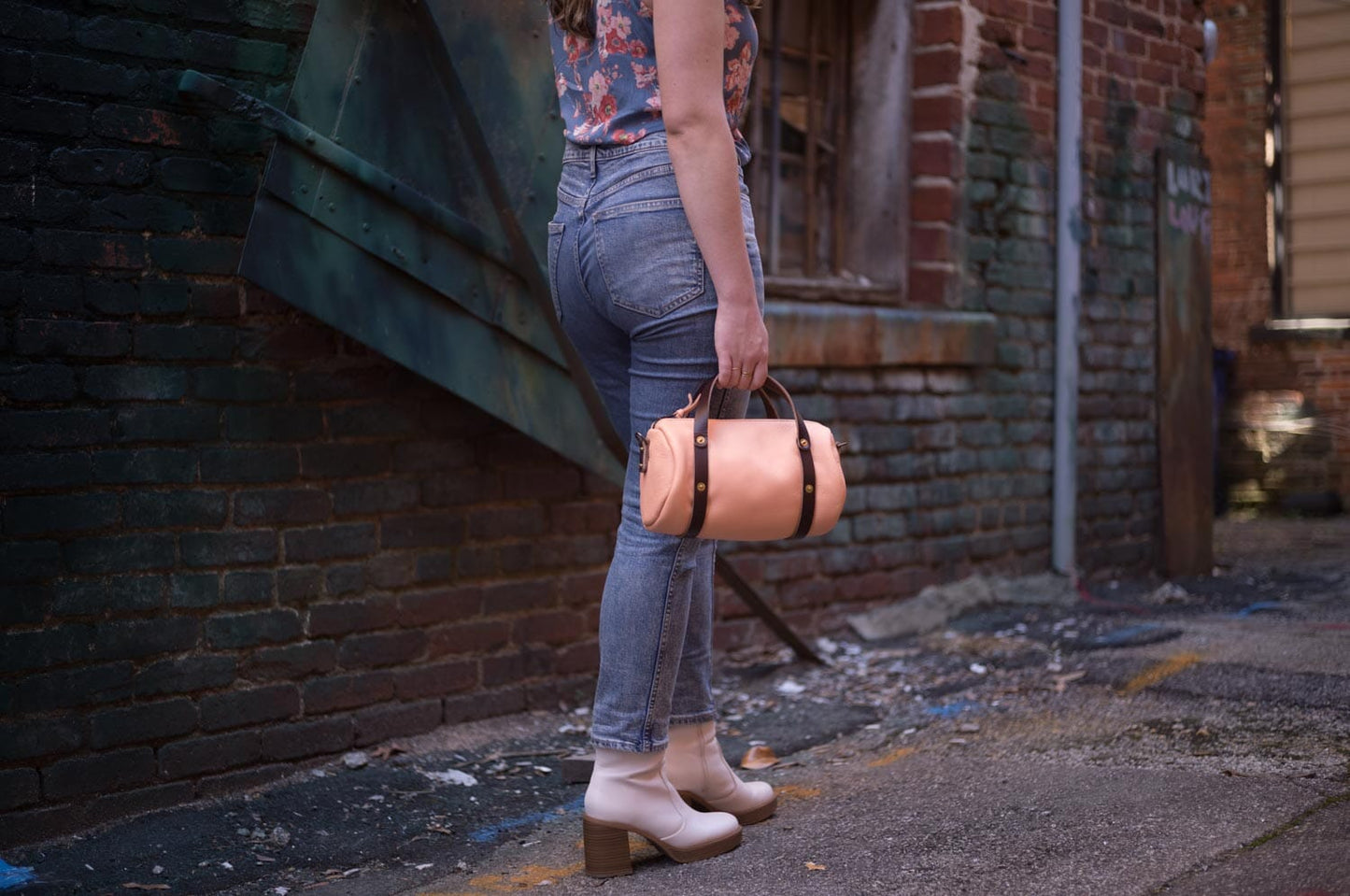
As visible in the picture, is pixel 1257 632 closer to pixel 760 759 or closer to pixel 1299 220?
pixel 760 759

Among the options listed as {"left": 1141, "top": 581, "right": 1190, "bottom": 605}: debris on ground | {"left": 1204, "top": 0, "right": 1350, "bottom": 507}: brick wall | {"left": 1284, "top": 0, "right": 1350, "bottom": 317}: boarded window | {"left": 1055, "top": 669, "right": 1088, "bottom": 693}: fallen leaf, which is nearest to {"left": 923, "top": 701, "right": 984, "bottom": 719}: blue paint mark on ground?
{"left": 1055, "top": 669, "right": 1088, "bottom": 693}: fallen leaf

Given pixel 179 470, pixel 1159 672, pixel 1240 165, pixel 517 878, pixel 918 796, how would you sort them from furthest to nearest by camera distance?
pixel 1240 165 → pixel 1159 672 → pixel 179 470 → pixel 918 796 → pixel 517 878

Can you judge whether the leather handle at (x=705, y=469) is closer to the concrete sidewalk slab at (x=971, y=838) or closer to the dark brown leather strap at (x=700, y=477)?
the dark brown leather strap at (x=700, y=477)

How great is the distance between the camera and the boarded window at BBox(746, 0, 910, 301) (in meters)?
5.14

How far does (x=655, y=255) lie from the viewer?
8.21 ft

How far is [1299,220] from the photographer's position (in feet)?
33.9

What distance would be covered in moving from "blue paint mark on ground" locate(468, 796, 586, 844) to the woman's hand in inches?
44.2

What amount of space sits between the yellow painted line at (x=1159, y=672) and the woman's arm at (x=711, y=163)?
6.61ft

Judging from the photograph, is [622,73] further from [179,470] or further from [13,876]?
[13,876]

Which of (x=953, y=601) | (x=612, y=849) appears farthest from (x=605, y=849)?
(x=953, y=601)

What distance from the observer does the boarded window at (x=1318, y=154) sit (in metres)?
10.2

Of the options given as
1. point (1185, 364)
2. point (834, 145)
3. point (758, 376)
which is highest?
point (834, 145)

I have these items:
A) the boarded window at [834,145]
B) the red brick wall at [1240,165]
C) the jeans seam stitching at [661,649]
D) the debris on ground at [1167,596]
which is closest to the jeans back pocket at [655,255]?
the jeans seam stitching at [661,649]

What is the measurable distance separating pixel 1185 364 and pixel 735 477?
14.9 ft
